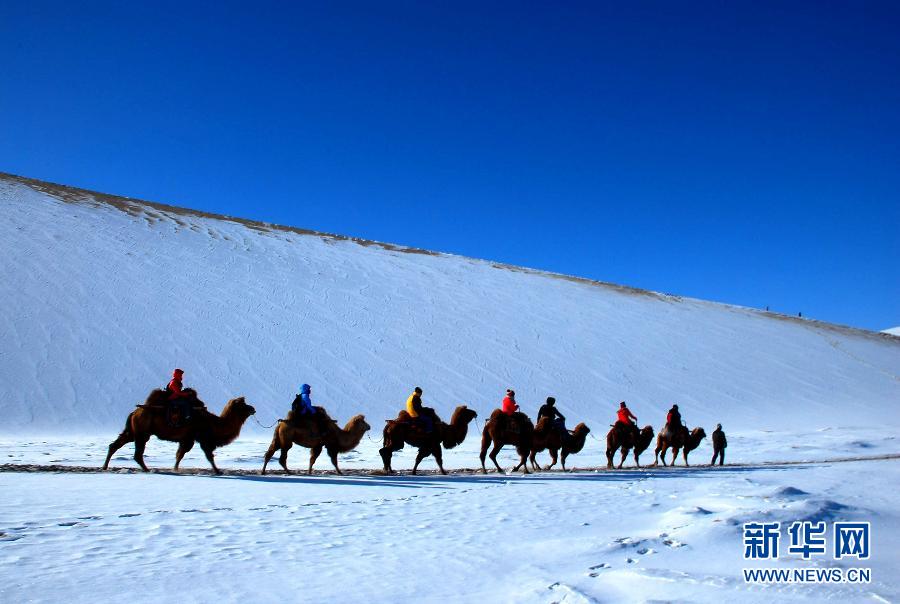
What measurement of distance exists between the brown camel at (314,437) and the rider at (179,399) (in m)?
1.55

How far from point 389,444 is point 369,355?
46.3 feet

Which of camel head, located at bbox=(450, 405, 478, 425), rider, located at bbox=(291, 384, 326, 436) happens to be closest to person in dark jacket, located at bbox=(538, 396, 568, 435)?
camel head, located at bbox=(450, 405, 478, 425)

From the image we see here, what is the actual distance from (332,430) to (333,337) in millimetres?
15802

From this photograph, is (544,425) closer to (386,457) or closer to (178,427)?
(386,457)

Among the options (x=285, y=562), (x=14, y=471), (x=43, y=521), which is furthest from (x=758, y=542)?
(x=14, y=471)

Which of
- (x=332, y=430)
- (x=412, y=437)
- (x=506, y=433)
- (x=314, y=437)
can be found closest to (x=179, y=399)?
(x=314, y=437)

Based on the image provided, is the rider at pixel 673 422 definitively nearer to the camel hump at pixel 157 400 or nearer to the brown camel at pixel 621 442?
the brown camel at pixel 621 442

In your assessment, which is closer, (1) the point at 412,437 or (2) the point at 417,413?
(1) the point at 412,437

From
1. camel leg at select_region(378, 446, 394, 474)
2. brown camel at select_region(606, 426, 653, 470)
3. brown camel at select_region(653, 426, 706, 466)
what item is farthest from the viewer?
brown camel at select_region(653, 426, 706, 466)

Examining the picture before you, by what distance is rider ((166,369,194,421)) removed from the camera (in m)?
11.8

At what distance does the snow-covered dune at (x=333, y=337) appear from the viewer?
2241 centimetres

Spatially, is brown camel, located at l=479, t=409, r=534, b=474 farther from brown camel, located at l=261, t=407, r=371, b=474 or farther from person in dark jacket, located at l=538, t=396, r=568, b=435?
brown camel, located at l=261, t=407, r=371, b=474

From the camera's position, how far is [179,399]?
1182cm

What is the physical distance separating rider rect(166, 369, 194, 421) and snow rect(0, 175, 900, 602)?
50.5 inches
